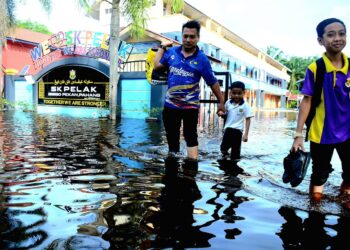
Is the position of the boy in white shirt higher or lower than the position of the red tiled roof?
lower

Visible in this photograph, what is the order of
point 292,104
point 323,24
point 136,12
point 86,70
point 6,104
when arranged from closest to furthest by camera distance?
point 323,24 → point 136,12 → point 86,70 → point 6,104 → point 292,104

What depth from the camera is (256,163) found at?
508cm

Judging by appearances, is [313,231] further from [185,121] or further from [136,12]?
[136,12]

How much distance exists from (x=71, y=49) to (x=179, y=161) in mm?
15965

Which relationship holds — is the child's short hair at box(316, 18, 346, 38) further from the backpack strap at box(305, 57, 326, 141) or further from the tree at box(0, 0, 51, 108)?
the tree at box(0, 0, 51, 108)

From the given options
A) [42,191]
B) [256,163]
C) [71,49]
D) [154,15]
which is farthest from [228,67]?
[42,191]

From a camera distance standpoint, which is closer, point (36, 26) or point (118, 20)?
point (118, 20)

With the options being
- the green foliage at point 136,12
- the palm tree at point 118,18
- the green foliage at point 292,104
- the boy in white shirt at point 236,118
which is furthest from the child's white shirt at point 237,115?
the green foliage at point 292,104

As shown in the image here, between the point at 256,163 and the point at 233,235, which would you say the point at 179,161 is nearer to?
the point at 256,163

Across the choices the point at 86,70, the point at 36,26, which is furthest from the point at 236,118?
the point at 36,26

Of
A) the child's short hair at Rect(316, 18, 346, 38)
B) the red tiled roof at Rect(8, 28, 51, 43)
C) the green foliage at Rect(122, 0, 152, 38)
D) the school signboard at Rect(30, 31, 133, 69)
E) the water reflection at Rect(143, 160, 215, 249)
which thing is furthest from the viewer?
the red tiled roof at Rect(8, 28, 51, 43)

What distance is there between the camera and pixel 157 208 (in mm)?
2605

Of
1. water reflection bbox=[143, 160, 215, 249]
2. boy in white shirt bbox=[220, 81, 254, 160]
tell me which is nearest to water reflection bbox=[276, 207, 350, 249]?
water reflection bbox=[143, 160, 215, 249]

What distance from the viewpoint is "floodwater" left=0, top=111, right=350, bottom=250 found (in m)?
2.02
